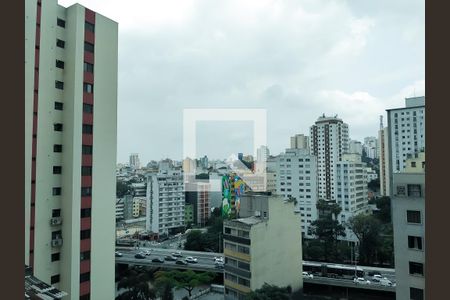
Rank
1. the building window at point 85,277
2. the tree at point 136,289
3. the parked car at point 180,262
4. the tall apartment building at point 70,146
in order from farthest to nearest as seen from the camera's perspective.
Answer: the parked car at point 180,262 < the tree at point 136,289 < the building window at point 85,277 < the tall apartment building at point 70,146

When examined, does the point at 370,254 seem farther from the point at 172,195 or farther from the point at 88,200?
the point at 88,200

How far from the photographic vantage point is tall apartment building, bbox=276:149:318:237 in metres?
6.27

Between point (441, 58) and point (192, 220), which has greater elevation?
point (441, 58)

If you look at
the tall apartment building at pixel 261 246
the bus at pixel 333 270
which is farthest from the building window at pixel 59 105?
the bus at pixel 333 270

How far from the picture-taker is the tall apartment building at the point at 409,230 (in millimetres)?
1651

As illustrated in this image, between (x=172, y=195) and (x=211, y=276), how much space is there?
2.62 m

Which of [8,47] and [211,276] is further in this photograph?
[211,276]

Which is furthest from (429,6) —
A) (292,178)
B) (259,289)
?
(292,178)

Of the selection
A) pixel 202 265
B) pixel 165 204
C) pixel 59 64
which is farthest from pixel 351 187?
pixel 59 64

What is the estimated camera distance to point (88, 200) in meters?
2.53

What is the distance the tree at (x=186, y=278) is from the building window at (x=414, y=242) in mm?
3558

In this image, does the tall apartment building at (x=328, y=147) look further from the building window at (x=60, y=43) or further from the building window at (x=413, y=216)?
the building window at (x=60, y=43)

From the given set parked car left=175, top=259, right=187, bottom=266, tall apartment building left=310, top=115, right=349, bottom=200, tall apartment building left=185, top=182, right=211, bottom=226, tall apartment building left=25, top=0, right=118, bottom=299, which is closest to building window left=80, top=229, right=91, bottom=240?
tall apartment building left=25, top=0, right=118, bottom=299

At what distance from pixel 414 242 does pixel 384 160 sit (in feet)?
15.2
